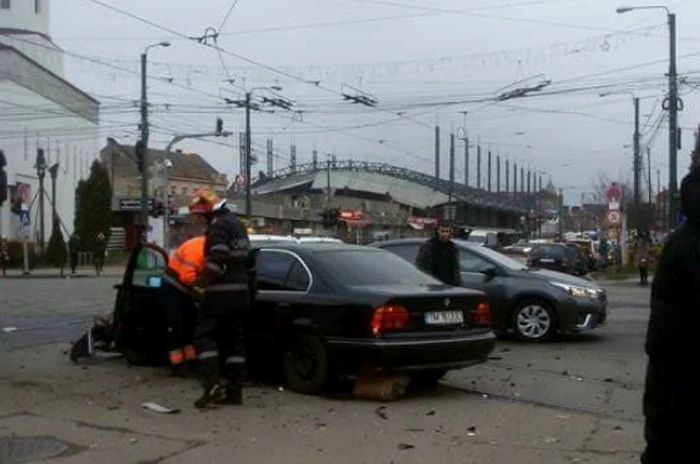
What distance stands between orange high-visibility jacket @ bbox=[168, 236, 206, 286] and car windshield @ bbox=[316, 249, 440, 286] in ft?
3.76

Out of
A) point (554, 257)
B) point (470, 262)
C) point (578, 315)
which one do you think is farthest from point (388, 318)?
point (554, 257)

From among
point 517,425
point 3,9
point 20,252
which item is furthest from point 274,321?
point 3,9

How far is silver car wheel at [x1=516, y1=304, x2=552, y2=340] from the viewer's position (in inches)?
578

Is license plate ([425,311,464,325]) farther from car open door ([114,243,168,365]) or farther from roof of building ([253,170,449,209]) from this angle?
roof of building ([253,170,449,209])

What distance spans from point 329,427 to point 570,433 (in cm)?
181

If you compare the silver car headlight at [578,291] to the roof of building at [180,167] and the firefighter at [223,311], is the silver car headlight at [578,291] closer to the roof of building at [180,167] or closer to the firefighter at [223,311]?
the firefighter at [223,311]

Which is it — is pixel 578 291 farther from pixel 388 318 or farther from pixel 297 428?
pixel 297 428

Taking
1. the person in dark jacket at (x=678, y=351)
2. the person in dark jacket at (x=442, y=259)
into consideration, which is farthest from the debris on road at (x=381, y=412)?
the person in dark jacket at (x=678, y=351)

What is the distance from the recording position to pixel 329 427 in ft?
26.5

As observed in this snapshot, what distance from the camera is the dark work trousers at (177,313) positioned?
980cm

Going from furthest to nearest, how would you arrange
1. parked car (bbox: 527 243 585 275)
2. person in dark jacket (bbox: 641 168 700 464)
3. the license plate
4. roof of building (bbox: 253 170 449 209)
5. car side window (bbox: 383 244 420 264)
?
roof of building (bbox: 253 170 449 209) < parked car (bbox: 527 243 585 275) < car side window (bbox: 383 244 420 264) < the license plate < person in dark jacket (bbox: 641 168 700 464)

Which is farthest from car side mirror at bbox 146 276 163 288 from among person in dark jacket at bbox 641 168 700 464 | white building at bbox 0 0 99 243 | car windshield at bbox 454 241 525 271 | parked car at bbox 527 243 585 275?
white building at bbox 0 0 99 243

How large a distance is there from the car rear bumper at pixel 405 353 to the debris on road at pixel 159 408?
1487 mm

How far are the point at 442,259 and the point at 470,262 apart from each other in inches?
74.2
